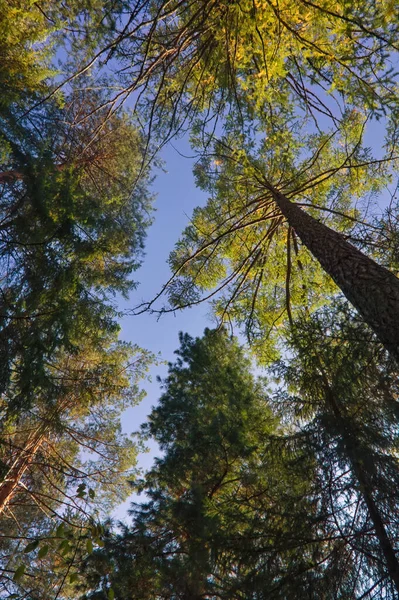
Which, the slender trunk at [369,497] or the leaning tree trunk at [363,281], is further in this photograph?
the slender trunk at [369,497]

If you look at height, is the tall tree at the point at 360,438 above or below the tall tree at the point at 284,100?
below

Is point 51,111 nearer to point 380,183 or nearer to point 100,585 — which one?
point 380,183

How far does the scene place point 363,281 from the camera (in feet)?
10.4

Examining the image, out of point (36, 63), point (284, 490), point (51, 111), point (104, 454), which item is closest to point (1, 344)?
point (284, 490)

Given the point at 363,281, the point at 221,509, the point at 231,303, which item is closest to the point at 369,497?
the point at 221,509

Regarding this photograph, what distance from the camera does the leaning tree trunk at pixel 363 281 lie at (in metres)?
2.74

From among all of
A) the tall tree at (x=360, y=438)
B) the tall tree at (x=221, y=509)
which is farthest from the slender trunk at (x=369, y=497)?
the tall tree at (x=221, y=509)

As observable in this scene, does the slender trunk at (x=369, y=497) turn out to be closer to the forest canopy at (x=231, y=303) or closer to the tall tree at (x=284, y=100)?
the forest canopy at (x=231, y=303)

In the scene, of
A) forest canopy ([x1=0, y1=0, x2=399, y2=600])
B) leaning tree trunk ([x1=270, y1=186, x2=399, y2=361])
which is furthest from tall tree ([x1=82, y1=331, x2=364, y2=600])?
leaning tree trunk ([x1=270, y1=186, x2=399, y2=361])

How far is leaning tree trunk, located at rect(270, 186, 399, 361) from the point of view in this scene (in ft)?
8.99

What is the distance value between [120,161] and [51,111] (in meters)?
3.22

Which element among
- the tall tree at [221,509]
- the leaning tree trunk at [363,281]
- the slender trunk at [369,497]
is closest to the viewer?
the leaning tree trunk at [363,281]

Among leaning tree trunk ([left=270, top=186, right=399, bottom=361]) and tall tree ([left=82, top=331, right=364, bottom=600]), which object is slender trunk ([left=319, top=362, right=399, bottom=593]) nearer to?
tall tree ([left=82, top=331, right=364, bottom=600])

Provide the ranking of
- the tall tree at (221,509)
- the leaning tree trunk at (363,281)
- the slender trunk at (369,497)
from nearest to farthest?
the leaning tree trunk at (363,281), the slender trunk at (369,497), the tall tree at (221,509)
